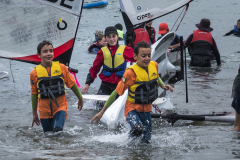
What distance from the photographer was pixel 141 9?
6.48 meters

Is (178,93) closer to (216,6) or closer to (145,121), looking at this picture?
(145,121)

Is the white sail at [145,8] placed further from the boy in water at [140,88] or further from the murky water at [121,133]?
the boy in water at [140,88]

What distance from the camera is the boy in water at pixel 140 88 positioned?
446cm

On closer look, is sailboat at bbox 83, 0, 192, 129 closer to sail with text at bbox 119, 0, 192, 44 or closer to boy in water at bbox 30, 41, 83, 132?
sail with text at bbox 119, 0, 192, 44

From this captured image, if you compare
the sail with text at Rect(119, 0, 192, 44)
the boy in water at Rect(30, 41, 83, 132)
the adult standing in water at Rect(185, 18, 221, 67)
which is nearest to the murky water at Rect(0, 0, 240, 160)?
the boy in water at Rect(30, 41, 83, 132)

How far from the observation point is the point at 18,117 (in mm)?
6738

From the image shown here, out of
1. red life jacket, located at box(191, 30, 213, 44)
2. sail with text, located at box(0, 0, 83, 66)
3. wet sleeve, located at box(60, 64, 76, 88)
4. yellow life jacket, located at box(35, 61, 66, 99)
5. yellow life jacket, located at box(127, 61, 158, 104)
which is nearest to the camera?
yellow life jacket, located at box(127, 61, 158, 104)

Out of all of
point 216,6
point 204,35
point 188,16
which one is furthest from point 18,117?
point 216,6

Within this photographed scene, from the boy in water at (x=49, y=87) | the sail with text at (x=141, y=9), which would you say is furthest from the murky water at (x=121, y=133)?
the sail with text at (x=141, y=9)

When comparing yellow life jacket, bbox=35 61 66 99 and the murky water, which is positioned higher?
yellow life jacket, bbox=35 61 66 99

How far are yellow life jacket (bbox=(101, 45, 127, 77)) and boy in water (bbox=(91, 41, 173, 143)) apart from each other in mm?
1486

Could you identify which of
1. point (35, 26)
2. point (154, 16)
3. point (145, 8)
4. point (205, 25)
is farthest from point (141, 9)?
point (205, 25)

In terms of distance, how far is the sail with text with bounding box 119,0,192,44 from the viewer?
6.43m

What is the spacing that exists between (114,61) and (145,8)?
3.64 feet
